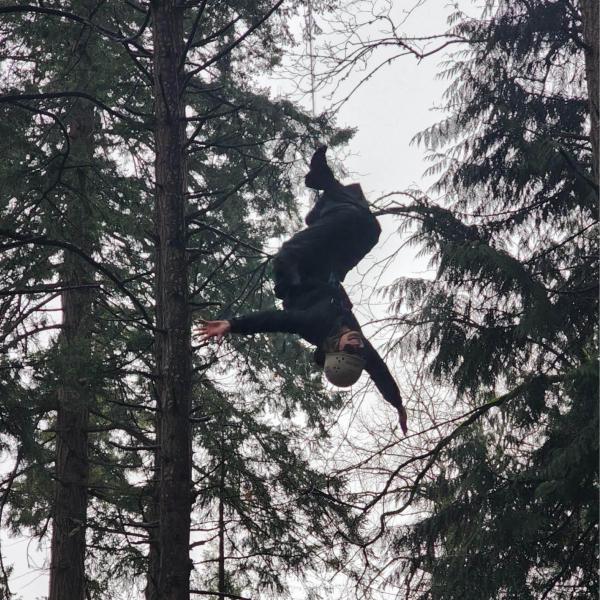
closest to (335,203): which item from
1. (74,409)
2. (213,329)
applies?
(213,329)

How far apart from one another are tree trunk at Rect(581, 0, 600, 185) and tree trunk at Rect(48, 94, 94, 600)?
5160 millimetres

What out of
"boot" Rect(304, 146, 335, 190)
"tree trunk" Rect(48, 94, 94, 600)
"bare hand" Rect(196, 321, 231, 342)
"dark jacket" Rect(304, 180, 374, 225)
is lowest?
"bare hand" Rect(196, 321, 231, 342)

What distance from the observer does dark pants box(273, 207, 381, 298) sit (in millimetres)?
5484

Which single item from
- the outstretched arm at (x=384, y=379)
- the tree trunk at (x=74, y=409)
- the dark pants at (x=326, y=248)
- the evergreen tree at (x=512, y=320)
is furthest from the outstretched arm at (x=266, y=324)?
the tree trunk at (x=74, y=409)

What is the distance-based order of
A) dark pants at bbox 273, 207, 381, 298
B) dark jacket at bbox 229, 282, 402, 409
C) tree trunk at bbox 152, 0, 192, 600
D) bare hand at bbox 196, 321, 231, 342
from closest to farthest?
bare hand at bbox 196, 321, 231, 342 < dark jacket at bbox 229, 282, 402, 409 < dark pants at bbox 273, 207, 381, 298 < tree trunk at bbox 152, 0, 192, 600

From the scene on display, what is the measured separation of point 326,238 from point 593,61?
3011 millimetres

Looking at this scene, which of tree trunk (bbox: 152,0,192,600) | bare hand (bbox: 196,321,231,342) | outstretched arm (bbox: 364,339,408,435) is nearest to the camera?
bare hand (bbox: 196,321,231,342)

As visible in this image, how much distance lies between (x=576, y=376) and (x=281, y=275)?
264 cm

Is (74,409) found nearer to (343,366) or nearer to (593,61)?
(343,366)

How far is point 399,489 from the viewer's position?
7.57 meters

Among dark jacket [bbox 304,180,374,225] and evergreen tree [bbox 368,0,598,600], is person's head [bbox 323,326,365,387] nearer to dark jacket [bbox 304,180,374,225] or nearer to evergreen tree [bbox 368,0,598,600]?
dark jacket [bbox 304,180,374,225]

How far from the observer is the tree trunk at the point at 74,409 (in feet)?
32.5

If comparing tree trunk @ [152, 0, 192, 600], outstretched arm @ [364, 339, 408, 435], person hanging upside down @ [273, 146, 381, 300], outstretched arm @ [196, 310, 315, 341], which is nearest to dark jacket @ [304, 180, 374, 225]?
person hanging upside down @ [273, 146, 381, 300]

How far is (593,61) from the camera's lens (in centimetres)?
712
